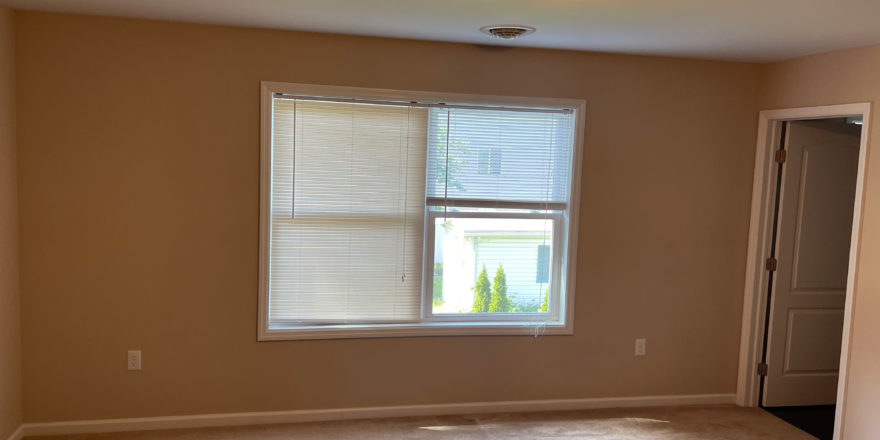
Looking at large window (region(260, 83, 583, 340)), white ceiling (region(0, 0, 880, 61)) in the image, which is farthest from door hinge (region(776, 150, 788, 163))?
large window (region(260, 83, 583, 340))

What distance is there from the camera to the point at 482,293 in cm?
421

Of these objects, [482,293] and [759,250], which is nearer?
[482,293]

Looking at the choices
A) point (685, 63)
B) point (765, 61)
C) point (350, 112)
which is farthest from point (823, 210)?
point (350, 112)

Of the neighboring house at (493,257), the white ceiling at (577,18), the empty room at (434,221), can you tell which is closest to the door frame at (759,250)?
the empty room at (434,221)

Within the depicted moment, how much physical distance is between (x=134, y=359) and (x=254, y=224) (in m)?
0.98

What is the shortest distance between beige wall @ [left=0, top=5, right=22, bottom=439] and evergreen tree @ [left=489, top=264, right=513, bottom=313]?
2.60m

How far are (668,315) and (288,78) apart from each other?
277 centimetres

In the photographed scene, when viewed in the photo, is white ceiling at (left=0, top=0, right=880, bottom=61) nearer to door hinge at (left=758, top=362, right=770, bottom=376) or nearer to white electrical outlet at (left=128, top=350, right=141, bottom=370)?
white electrical outlet at (left=128, top=350, right=141, bottom=370)

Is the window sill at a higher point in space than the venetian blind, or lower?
lower

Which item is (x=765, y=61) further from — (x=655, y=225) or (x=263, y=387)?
(x=263, y=387)

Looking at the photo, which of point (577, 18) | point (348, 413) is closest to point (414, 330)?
point (348, 413)

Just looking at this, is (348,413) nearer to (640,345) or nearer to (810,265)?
(640,345)

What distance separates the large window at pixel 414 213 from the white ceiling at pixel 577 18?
46 centimetres

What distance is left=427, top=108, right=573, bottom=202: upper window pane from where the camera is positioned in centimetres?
402
